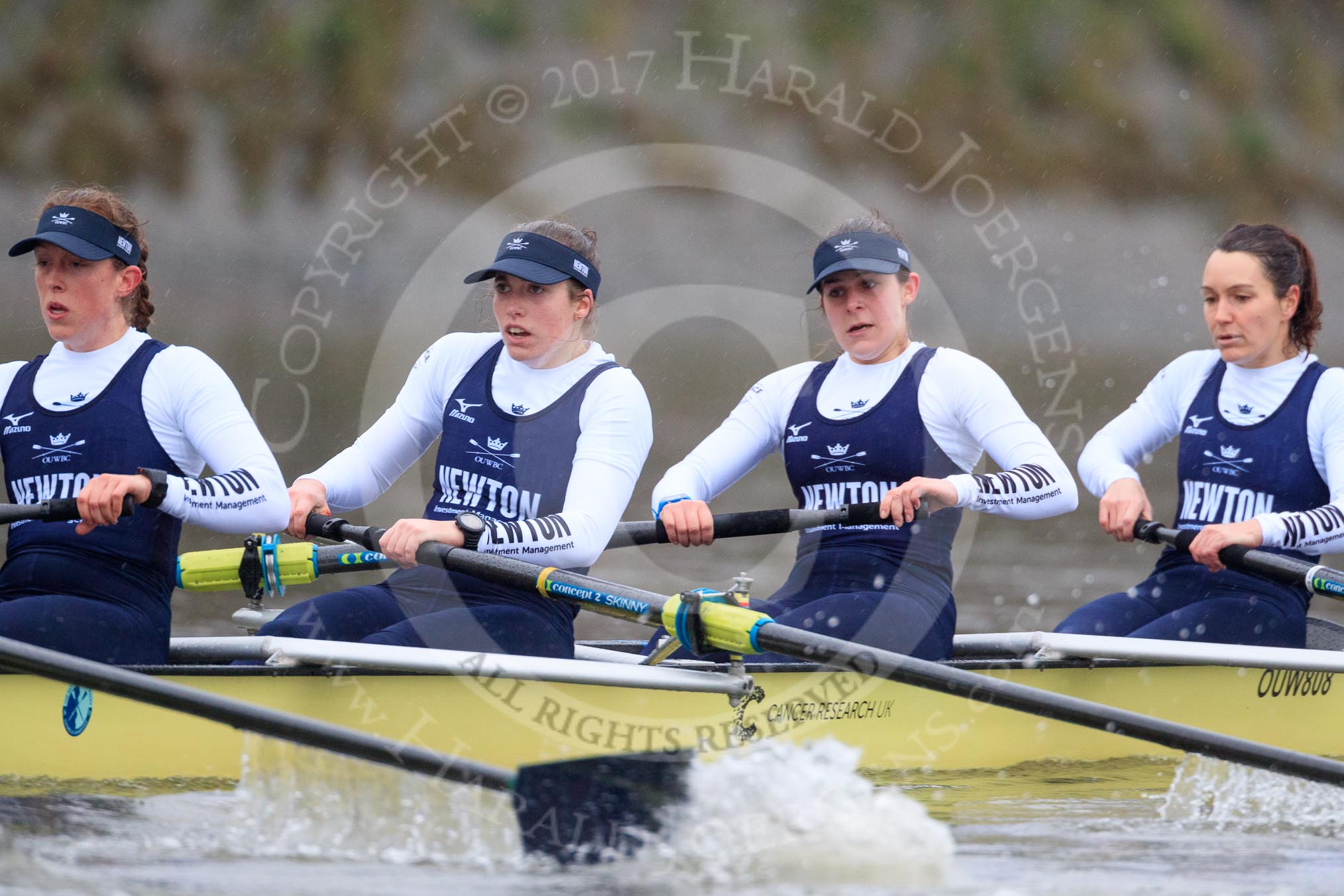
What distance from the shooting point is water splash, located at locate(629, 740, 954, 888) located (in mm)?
3670

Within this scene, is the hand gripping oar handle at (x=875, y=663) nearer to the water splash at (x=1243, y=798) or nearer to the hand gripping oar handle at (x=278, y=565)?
the water splash at (x=1243, y=798)

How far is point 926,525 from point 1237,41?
3141 centimetres

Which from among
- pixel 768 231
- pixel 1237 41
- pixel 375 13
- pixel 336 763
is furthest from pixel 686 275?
pixel 1237 41

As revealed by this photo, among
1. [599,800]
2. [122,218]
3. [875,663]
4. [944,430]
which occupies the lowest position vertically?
[599,800]

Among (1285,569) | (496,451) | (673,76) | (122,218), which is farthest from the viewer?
(673,76)

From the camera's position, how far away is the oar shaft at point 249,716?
370 cm

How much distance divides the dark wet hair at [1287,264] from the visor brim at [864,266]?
1.33 m

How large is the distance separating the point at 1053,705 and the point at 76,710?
2512 mm

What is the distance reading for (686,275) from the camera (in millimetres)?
18344

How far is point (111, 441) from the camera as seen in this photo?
4395mm

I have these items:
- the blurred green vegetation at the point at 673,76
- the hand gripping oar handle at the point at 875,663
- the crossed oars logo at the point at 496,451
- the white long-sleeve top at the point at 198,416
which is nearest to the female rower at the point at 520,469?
the crossed oars logo at the point at 496,451

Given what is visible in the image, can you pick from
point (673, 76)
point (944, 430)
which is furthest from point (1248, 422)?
point (673, 76)

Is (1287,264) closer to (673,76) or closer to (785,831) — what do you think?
(785,831)

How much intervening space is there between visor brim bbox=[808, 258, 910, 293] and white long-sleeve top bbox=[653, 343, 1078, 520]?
0.30 metres
